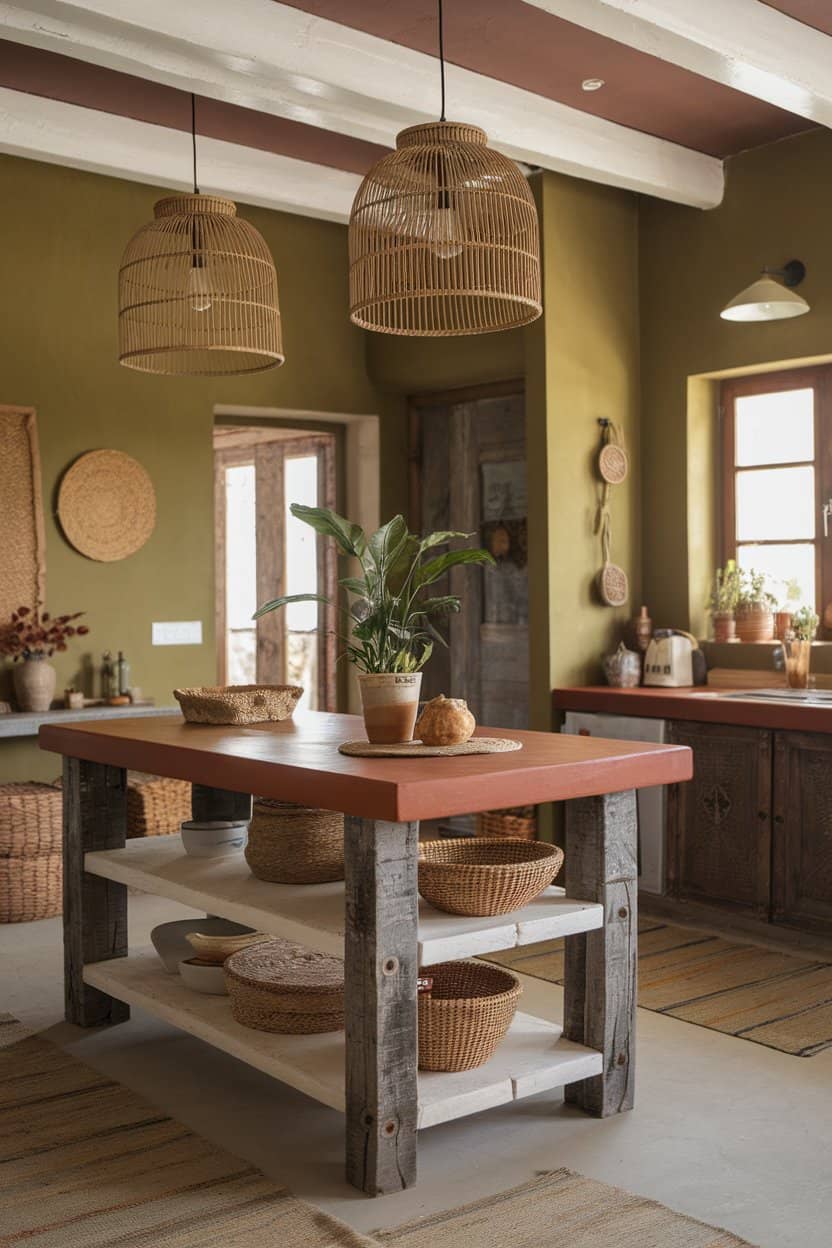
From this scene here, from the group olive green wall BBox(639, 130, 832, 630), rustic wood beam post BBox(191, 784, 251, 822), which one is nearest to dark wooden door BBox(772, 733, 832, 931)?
olive green wall BBox(639, 130, 832, 630)

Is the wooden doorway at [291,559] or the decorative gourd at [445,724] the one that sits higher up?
the wooden doorway at [291,559]

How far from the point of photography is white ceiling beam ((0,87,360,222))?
5414 mm

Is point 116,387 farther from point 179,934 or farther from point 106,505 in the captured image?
point 179,934

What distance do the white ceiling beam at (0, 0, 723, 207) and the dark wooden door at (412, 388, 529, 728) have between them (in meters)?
1.55

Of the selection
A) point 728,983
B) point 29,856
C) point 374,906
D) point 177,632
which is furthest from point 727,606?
point 374,906

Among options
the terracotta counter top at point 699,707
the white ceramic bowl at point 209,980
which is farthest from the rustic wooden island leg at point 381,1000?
the terracotta counter top at point 699,707

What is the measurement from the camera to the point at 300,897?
340 centimetres

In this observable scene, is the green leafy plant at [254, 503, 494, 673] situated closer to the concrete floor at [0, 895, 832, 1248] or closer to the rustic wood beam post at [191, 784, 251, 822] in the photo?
the rustic wood beam post at [191, 784, 251, 822]

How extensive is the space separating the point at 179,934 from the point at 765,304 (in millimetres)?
3496

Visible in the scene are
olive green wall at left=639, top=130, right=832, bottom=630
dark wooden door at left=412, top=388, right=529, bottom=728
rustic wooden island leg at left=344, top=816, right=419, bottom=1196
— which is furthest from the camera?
dark wooden door at left=412, top=388, right=529, bottom=728

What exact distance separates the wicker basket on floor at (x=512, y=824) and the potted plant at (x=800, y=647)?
1.40 metres

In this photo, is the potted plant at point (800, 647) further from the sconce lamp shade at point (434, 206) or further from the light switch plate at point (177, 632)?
Result: the light switch plate at point (177, 632)

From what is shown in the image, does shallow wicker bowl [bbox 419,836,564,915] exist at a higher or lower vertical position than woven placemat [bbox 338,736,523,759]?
lower

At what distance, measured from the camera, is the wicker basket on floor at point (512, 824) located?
6.23 m
